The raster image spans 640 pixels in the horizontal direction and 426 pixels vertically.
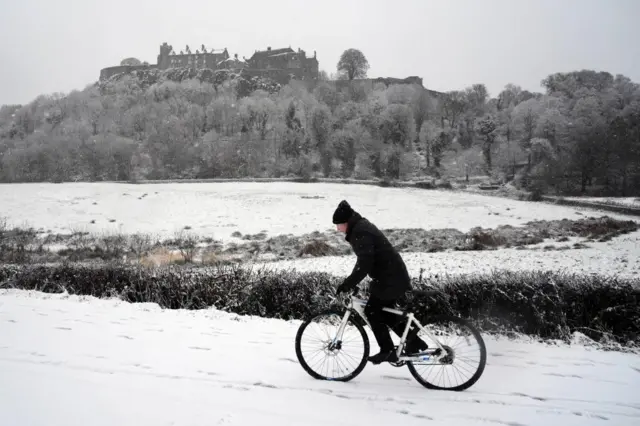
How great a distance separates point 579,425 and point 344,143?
56.9 metres

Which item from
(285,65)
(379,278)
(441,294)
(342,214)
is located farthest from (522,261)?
(285,65)

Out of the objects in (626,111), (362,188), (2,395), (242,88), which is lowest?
(2,395)

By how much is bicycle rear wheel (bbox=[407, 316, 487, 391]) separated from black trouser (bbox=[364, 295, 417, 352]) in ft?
0.91

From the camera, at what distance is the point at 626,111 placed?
4156 centimetres

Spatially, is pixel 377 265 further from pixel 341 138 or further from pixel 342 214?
pixel 341 138

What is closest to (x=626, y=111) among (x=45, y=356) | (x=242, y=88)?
(x=45, y=356)

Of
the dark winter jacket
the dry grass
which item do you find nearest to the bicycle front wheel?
the dark winter jacket

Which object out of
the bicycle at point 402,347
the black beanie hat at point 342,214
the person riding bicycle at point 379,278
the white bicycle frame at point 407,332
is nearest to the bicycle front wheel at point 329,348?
the bicycle at point 402,347

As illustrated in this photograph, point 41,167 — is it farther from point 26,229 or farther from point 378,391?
point 378,391

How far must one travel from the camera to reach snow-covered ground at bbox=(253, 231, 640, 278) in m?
13.4

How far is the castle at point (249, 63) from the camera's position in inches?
4291

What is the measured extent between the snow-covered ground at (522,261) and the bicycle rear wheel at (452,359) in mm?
8163

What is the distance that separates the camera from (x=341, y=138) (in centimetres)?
6006

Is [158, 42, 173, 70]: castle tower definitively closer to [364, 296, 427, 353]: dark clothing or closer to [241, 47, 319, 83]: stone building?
[241, 47, 319, 83]: stone building
